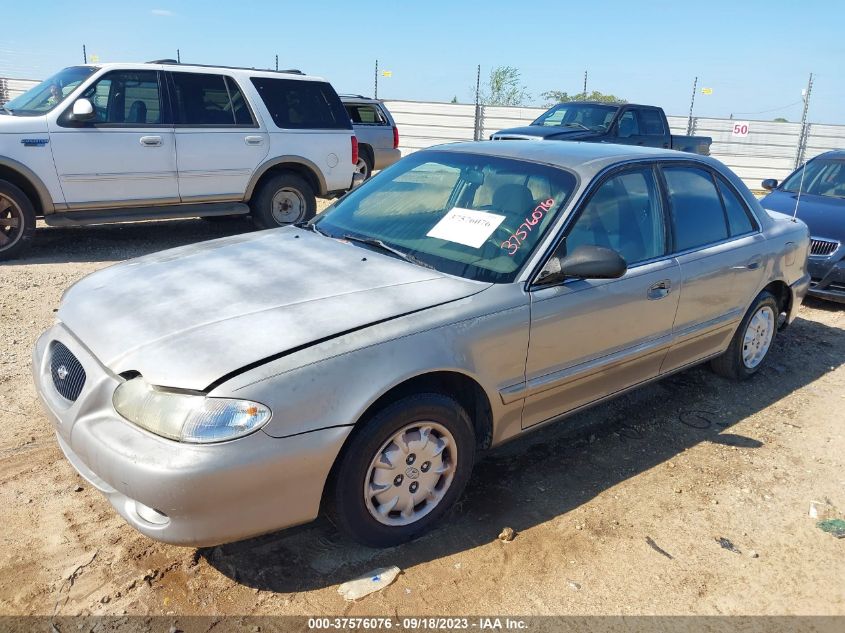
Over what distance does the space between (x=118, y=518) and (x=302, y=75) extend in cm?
708

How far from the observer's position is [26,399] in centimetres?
409

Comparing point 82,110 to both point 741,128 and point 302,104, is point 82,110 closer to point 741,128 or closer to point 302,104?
point 302,104

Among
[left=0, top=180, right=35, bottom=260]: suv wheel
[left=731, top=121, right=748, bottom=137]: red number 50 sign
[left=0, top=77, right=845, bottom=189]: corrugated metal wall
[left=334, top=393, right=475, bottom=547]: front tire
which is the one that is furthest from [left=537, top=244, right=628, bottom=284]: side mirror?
[left=731, top=121, right=748, bottom=137]: red number 50 sign

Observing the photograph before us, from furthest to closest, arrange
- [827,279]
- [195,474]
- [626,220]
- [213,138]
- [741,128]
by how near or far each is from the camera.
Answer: [741,128], [213,138], [827,279], [626,220], [195,474]

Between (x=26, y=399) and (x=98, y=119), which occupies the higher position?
(x=98, y=119)

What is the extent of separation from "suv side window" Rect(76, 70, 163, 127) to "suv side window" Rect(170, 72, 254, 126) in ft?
0.81

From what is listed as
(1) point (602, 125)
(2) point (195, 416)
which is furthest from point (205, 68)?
(1) point (602, 125)

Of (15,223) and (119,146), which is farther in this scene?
(119,146)

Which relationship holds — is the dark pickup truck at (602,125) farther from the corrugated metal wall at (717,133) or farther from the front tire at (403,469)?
the front tire at (403,469)

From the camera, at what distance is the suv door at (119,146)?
7.07 m

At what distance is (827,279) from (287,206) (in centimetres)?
633

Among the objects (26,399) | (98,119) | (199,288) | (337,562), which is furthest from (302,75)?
(337,562)

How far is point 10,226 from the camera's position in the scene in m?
7.03

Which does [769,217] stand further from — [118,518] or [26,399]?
[26,399]
